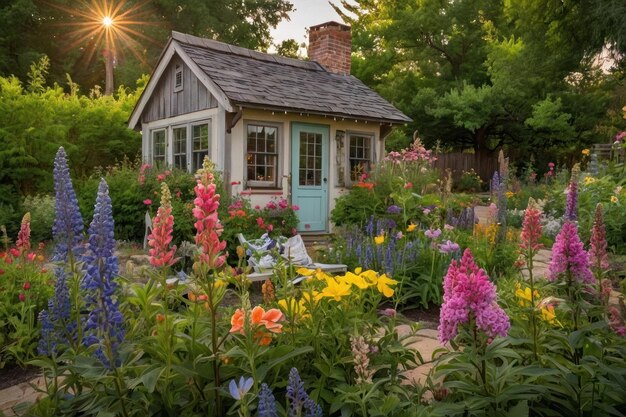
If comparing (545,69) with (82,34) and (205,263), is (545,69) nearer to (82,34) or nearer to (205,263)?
(205,263)

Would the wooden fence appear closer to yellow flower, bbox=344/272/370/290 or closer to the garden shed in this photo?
the garden shed

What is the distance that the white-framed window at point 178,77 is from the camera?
37.1 ft

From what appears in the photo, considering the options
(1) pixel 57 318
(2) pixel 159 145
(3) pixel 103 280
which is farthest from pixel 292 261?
(2) pixel 159 145

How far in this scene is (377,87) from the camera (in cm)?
2322

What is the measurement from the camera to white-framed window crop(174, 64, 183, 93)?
1132 cm

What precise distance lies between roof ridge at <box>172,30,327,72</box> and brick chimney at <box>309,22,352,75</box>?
19.3 inches

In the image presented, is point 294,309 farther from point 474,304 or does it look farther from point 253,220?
point 253,220

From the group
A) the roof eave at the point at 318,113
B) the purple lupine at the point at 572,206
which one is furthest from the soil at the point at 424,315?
the roof eave at the point at 318,113

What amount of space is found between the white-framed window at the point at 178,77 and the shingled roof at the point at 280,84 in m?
0.57

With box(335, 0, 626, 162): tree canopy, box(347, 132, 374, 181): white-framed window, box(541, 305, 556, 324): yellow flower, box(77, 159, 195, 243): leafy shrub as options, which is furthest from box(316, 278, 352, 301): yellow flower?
box(335, 0, 626, 162): tree canopy

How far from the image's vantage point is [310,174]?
1116 cm

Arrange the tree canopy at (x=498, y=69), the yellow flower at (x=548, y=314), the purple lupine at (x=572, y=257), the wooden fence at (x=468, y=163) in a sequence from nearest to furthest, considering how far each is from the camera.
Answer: the purple lupine at (x=572, y=257)
the yellow flower at (x=548, y=314)
the tree canopy at (x=498, y=69)
the wooden fence at (x=468, y=163)

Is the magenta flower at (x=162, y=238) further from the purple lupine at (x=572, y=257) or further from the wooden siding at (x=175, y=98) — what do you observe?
the wooden siding at (x=175, y=98)

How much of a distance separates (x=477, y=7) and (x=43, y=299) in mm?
23312
